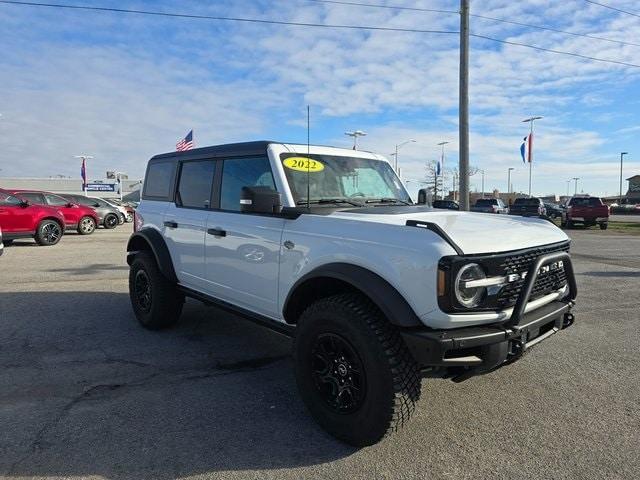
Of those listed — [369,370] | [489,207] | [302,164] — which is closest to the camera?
[369,370]

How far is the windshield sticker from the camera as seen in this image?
3.98 m

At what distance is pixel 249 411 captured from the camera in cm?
349

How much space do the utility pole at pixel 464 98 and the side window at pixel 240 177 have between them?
8728 mm

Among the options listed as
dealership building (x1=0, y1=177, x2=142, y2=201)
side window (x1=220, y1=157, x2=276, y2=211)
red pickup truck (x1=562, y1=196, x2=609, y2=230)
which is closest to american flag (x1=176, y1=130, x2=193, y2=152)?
side window (x1=220, y1=157, x2=276, y2=211)

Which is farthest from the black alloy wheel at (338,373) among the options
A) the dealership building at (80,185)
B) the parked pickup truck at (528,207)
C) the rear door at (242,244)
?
the dealership building at (80,185)

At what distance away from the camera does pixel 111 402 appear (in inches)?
142

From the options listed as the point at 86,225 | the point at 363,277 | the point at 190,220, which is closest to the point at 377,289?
the point at 363,277

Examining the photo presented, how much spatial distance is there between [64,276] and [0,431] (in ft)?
21.2

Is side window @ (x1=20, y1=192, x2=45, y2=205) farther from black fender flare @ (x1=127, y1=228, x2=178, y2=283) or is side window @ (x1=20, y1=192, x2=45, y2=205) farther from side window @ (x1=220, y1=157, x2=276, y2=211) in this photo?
side window @ (x1=220, y1=157, x2=276, y2=211)

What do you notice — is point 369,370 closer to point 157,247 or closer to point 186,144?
point 157,247

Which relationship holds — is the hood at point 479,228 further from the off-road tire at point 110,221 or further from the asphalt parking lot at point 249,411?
the off-road tire at point 110,221

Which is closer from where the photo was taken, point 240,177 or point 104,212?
point 240,177

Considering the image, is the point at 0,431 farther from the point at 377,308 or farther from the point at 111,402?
the point at 377,308

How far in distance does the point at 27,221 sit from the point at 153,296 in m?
11.1
